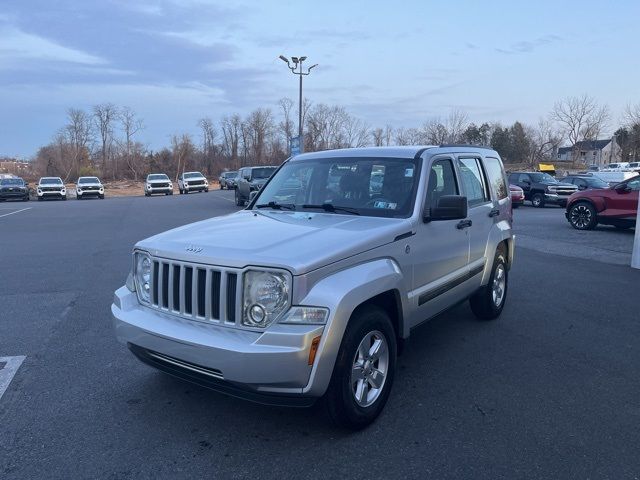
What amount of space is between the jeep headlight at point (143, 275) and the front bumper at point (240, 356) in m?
0.37

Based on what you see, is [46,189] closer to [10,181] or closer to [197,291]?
[10,181]

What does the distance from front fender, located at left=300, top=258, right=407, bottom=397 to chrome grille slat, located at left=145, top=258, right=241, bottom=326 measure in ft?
1.58

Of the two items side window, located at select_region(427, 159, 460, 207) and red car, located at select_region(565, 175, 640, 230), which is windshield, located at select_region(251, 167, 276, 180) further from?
side window, located at select_region(427, 159, 460, 207)

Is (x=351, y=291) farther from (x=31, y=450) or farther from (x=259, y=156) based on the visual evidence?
(x=259, y=156)

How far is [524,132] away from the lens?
7806 cm

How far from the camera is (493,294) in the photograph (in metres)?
6.22

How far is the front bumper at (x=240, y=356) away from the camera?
3.14 metres

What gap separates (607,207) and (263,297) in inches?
573

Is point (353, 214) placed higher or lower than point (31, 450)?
higher

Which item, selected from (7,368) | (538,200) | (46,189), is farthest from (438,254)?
(46,189)

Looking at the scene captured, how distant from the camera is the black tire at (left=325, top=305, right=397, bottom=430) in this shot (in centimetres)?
342

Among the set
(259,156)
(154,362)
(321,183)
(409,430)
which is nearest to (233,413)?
(154,362)

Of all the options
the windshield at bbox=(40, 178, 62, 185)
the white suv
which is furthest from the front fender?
the windshield at bbox=(40, 178, 62, 185)

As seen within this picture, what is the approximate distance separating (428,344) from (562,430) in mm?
1871
